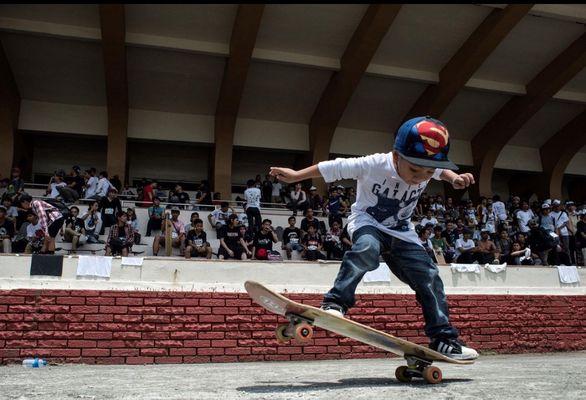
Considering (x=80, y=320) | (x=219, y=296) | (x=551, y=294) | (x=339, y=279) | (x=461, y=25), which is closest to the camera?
(x=339, y=279)

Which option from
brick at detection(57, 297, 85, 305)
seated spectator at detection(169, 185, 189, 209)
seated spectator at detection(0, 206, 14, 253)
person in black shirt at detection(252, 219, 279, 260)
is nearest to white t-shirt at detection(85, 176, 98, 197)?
seated spectator at detection(169, 185, 189, 209)

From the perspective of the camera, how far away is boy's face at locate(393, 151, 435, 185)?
3.93m

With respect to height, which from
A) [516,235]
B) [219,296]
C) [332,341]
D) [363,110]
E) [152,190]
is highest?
[363,110]

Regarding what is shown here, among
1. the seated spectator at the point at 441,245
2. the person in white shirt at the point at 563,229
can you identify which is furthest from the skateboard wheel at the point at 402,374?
the person in white shirt at the point at 563,229

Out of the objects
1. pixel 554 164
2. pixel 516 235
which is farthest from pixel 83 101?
pixel 554 164

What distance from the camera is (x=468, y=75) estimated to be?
20219 millimetres

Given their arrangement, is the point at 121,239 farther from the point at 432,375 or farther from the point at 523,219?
the point at 523,219

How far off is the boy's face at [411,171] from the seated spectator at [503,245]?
9.68m

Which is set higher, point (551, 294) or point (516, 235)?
point (516, 235)

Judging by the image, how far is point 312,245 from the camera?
39.6 feet

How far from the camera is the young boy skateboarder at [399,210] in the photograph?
3859mm

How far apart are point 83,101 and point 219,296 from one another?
15446 millimetres

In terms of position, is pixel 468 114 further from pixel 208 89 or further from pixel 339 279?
pixel 339 279

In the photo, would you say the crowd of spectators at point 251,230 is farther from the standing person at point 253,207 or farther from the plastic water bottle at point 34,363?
the plastic water bottle at point 34,363
